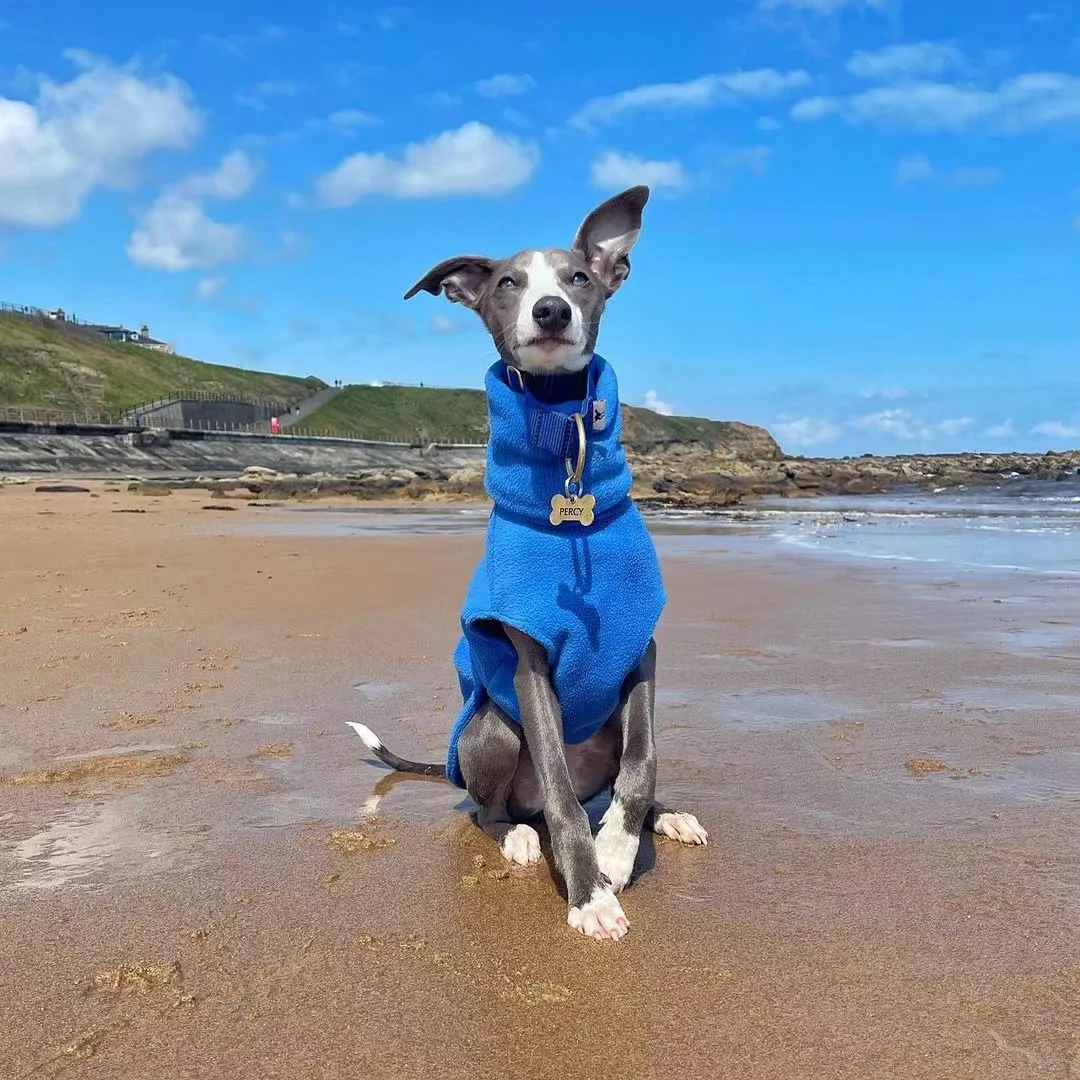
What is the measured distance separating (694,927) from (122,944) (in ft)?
4.52

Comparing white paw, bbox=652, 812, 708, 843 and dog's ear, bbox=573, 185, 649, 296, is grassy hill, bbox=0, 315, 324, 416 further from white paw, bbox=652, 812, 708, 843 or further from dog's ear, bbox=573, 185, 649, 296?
white paw, bbox=652, 812, 708, 843

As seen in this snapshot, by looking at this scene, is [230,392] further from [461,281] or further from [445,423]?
[461,281]

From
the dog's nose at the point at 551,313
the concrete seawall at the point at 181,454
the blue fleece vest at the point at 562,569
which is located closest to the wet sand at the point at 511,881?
the blue fleece vest at the point at 562,569

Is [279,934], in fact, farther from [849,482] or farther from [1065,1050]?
[849,482]

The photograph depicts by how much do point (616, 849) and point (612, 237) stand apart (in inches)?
81.8

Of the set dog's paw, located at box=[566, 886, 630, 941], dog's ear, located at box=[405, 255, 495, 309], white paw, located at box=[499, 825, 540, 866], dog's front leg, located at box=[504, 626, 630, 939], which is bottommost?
white paw, located at box=[499, 825, 540, 866]

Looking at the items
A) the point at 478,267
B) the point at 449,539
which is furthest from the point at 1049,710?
the point at 449,539

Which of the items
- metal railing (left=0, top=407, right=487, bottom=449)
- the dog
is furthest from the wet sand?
metal railing (left=0, top=407, right=487, bottom=449)

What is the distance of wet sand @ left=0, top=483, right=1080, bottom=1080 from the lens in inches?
76.4

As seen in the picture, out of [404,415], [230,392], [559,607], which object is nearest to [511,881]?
[559,607]

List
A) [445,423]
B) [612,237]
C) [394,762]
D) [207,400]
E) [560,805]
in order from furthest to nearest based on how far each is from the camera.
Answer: [445,423], [207,400], [394,762], [612,237], [560,805]

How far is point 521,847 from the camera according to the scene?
3090mm

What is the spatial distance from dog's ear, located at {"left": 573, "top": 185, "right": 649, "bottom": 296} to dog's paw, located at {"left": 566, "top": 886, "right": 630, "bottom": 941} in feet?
6.83

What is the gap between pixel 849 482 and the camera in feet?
159
